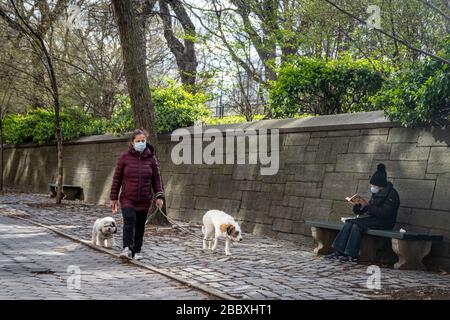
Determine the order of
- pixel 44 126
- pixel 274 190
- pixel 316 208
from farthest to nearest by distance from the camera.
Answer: pixel 44 126 < pixel 274 190 < pixel 316 208

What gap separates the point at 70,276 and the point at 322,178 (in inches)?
207

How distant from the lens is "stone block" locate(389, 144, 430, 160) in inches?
382

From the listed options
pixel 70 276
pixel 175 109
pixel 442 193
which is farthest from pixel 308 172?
pixel 175 109

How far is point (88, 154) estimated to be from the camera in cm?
2253

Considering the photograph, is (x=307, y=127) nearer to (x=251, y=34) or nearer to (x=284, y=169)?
(x=284, y=169)

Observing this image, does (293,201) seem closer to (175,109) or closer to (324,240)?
(324,240)

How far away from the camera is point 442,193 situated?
922cm

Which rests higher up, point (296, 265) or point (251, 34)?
point (251, 34)

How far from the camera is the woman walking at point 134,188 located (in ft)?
30.8

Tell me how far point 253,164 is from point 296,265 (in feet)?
15.6

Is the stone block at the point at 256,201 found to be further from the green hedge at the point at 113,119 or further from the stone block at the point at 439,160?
the green hedge at the point at 113,119

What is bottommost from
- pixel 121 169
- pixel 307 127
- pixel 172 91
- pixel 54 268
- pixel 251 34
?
pixel 54 268

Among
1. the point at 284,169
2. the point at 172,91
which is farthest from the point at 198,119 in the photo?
the point at 284,169

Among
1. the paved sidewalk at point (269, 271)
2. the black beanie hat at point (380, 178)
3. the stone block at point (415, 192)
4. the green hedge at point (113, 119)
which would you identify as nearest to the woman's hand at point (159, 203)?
the paved sidewalk at point (269, 271)
